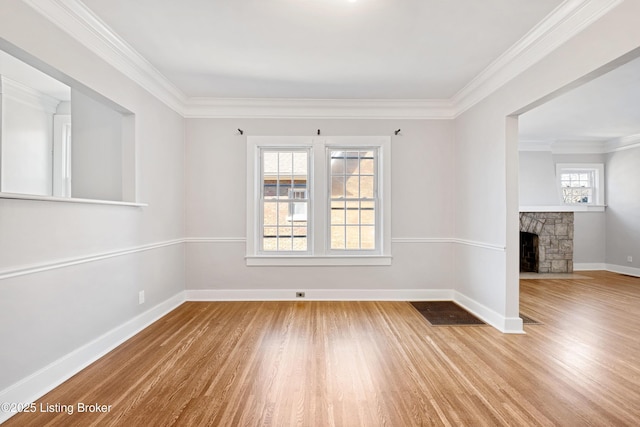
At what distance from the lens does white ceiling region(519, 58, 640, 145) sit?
3820mm

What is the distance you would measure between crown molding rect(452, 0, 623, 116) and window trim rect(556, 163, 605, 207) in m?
4.80

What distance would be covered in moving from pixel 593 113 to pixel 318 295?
5.12 metres

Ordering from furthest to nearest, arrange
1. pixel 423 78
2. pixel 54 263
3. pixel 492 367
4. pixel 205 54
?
pixel 423 78, pixel 205 54, pixel 492 367, pixel 54 263

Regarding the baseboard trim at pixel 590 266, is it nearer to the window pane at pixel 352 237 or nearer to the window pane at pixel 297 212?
the window pane at pixel 352 237

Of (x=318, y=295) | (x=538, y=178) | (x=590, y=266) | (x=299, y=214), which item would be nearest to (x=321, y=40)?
(x=299, y=214)

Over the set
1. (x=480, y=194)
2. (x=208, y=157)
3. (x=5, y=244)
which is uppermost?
(x=208, y=157)

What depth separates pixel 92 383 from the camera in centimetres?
232

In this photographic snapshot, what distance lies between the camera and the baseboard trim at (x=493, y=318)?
11.0 feet

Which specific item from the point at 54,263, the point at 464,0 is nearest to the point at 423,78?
the point at 464,0

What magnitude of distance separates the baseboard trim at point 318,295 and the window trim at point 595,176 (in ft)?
15.9

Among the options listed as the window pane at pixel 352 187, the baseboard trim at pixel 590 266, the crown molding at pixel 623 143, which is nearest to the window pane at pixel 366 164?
the window pane at pixel 352 187

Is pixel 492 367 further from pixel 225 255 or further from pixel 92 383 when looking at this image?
pixel 225 255

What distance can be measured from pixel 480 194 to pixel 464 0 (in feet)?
7.23

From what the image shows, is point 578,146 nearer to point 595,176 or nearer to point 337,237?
point 595,176
